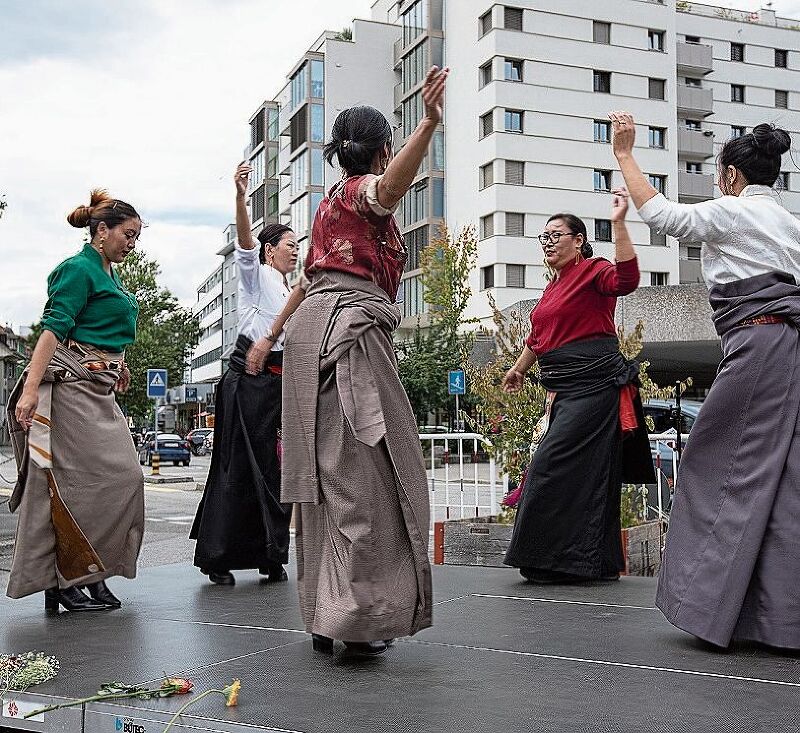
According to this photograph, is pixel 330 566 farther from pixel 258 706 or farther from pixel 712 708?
pixel 712 708

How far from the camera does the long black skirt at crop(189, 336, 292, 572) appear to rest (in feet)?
18.6

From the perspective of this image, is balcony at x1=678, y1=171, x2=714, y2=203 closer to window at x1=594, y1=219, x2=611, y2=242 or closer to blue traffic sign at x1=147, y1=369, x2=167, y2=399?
window at x1=594, y1=219, x2=611, y2=242

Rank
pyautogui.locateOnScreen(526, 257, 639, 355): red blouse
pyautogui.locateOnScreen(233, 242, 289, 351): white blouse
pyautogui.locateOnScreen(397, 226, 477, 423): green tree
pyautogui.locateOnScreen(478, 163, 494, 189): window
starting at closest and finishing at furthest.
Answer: pyautogui.locateOnScreen(526, 257, 639, 355): red blouse < pyautogui.locateOnScreen(233, 242, 289, 351): white blouse < pyautogui.locateOnScreen(397, 226, 477, 423): green tree < pyautogui.locateOnScreen(478, 163, 494, 189): window

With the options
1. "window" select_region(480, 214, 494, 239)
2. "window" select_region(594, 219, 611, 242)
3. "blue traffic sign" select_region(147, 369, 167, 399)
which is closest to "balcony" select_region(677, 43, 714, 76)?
"window" select_region(594, 219, 611, 242)

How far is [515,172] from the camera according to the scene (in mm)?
46781

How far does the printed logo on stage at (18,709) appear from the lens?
10.6ft

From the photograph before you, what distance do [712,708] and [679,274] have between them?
1975 inches

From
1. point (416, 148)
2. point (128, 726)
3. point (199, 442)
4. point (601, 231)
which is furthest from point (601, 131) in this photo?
point (128, 726)

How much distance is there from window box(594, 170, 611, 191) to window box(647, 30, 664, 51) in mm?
6895

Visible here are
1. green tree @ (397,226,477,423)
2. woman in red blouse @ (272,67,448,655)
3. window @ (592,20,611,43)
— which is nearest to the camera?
woman in red blouse @ (272,67,448,655)

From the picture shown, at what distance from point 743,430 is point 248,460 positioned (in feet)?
9.33

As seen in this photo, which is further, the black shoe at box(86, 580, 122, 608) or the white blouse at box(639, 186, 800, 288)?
the black shoe at box(86, 580, 122, 608)

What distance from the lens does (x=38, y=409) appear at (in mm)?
4797

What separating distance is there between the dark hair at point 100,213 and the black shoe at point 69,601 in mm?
1736
